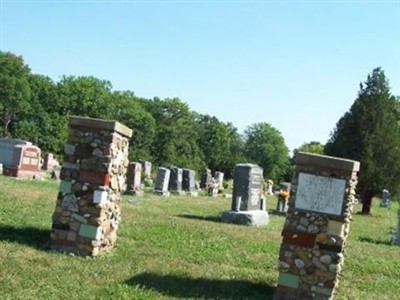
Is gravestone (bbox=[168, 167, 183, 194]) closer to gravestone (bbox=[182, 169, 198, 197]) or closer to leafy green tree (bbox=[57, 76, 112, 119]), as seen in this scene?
gravestone (bbox=[182, 169, 198, 197])

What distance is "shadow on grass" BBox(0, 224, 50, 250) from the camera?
9.66 metres

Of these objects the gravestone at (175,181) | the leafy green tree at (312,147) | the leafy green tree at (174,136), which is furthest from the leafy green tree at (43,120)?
the leafy green tree at (312,147)

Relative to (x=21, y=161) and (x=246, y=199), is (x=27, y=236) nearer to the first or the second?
(x=246, y=199)

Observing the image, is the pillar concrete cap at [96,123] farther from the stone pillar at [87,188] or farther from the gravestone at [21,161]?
the gravestone at [21,161]

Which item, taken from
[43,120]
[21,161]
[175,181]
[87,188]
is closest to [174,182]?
[175,181]

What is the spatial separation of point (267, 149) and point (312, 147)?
38.1 feet

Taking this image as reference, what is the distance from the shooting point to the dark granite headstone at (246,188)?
19.5 metres

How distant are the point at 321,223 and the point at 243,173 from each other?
38.8 feet

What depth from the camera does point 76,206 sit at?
31.7ft

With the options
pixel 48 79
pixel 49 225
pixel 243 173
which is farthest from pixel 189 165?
pixel 49 225

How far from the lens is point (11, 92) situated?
68.2 m

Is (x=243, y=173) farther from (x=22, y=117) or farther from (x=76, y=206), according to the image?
(x=22, y=117)

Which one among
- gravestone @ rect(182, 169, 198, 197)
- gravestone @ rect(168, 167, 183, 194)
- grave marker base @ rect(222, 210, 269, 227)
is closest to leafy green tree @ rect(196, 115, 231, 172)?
gravestone @ rect(182, 169, 198, 197)

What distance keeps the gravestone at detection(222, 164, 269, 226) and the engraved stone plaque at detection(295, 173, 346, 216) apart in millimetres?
9699
